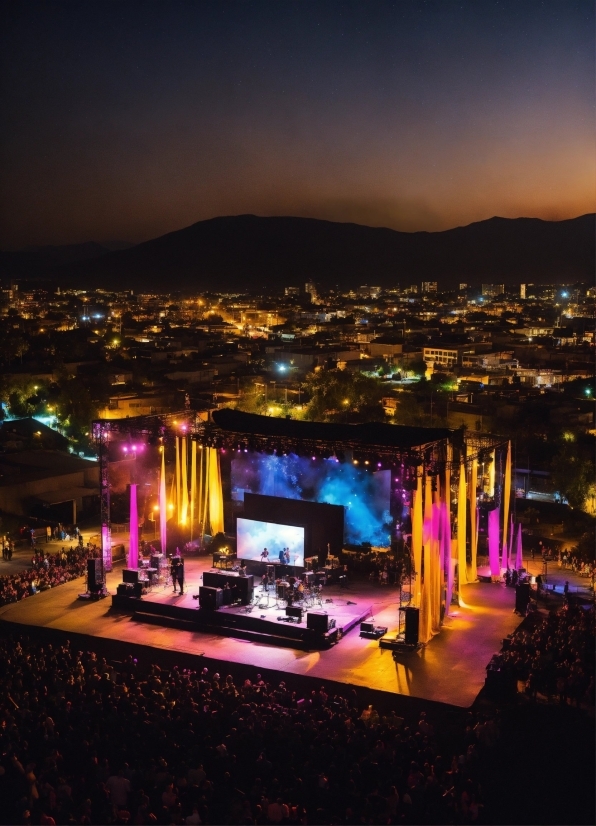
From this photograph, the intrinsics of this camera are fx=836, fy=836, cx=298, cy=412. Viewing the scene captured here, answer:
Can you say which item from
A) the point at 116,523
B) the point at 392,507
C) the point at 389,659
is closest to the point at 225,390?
the point at 116,523

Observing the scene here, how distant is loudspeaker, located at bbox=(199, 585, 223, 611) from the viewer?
1568 cm

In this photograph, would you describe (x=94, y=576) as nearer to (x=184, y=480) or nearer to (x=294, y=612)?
(x=184, y=480)

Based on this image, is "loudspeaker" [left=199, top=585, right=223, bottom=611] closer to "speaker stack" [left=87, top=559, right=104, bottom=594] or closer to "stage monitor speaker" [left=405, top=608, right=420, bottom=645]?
"speaker stack" [left=87, top=559, right=104, bottom=594]

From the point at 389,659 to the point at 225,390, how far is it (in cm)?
3584

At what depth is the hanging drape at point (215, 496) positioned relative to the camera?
21219 mm

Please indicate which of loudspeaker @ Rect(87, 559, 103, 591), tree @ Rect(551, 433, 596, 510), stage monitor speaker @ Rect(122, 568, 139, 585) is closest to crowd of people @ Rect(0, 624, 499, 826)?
stage monitor speaker @ Rect(122, 568, 139, 585)

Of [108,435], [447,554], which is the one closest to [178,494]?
[108,435]

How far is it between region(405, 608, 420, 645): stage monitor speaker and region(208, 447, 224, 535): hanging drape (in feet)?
27.0

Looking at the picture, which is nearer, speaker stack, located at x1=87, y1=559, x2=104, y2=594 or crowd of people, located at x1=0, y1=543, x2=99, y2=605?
speaker stack, located at x1=87, y1=559, x2=104, y2=594

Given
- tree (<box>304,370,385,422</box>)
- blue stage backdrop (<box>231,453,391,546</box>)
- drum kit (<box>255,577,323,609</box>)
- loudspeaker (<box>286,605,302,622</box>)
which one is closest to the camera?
loudspeaker (<box>286,605,302,622</box>)

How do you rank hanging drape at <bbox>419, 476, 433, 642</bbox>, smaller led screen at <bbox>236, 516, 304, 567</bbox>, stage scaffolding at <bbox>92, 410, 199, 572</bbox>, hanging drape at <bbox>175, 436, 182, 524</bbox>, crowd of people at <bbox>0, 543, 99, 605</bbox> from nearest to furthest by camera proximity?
hanging drape at <bbox>419, 476, 433, 642</bbox>
crowd of people at <bbox>0, 543, 99, 605</bbox>
stage scaffolding at <bbox>92, 410, 199, 572</bbox>
smaller led screen at <bbox>236, 516, 304, 567</bbox>
hanging drape at <bbox>175, 436, 182, 524</bbox>

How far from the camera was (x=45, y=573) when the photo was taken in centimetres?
1845

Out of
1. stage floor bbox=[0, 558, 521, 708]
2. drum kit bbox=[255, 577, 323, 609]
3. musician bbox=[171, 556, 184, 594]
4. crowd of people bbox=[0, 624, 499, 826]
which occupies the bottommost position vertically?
stage floor bbox=[0, 558, 521, 708]

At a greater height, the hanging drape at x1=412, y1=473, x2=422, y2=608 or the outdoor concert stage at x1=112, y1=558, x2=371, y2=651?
the hanging drape at x1=412, y1=473, x2=422, y2=608
